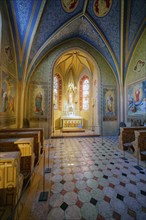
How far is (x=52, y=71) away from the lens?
10453 mm

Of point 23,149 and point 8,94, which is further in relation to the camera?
point 8,94

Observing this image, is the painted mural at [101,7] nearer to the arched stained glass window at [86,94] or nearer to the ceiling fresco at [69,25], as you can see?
the ceiling fresco at [69,25]

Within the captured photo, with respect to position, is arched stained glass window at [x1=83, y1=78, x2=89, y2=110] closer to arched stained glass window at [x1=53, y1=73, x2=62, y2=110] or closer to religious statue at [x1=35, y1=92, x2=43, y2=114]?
arched stained glass window at [x1=53, y1=73, x2=62, y2=110]

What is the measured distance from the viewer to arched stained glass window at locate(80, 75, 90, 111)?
49.3 feet

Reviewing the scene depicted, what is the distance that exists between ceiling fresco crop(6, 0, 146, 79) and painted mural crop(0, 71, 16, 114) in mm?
1841

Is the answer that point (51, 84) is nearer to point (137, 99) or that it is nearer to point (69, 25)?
point (69, 25)

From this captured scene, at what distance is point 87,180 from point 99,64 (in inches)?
452

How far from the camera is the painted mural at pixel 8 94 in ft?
21.4

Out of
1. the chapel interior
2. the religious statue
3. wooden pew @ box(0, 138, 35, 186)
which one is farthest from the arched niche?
wooden pew @ box(0, 138, 35, 186)

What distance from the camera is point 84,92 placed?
50.5 feet

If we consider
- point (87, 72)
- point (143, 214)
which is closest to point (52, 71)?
point (87, 72)

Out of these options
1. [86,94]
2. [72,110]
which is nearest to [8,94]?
[72,110]

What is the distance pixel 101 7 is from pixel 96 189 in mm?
12091

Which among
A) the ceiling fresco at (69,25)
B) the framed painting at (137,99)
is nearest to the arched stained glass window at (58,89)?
the ceiling fresco at (69,25)
